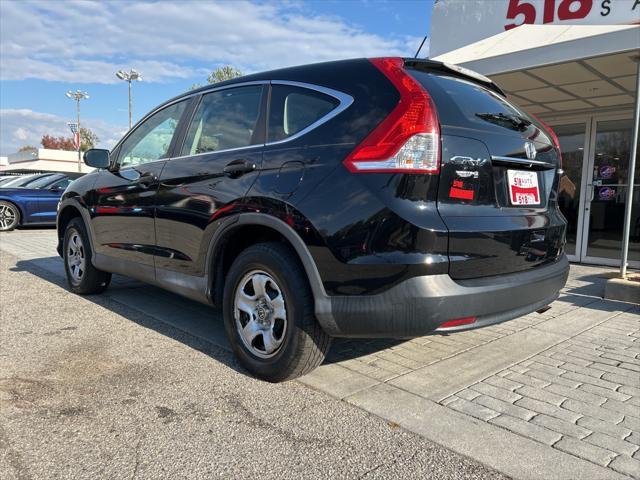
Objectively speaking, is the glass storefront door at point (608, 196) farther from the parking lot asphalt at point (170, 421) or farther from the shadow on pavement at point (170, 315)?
the parking lot asphalt at point (170, 421)

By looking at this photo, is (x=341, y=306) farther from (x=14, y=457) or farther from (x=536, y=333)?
(x=536, y=333)

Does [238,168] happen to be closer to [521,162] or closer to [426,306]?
[426,306]

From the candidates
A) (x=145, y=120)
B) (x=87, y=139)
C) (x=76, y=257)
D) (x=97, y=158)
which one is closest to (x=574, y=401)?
(x=145, y=120)

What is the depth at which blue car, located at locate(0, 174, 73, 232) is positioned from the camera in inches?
473

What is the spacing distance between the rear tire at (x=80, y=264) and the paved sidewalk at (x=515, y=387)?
0.75 m

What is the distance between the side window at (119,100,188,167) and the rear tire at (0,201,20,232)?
929 cm

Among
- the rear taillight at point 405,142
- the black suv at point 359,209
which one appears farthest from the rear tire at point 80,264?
the rear taillight at point 405,142

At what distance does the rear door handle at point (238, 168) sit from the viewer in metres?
3.03

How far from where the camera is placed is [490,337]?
3998 millimetres

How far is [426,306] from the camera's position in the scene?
7.72 ft

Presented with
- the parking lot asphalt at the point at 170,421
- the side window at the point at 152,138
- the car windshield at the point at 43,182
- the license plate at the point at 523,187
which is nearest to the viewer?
the parking lot asphalt at the point at 170,421

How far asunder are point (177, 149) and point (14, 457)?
92.3 inches

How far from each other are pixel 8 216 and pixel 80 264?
338 inches

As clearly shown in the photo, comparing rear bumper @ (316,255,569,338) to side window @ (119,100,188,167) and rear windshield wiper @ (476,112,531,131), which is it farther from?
side window @ (119,100,188,167)
